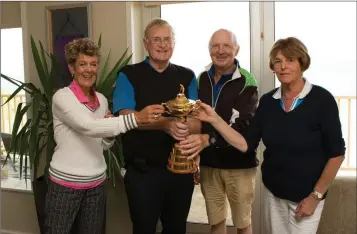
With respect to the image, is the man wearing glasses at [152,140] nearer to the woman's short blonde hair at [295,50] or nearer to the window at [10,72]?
the woman's short blonde hair at [295,50]

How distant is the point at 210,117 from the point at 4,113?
2.38m

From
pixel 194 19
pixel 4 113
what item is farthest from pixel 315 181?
pixel 4 113

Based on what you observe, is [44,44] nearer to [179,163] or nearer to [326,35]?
[179,163]

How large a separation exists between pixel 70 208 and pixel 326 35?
1.82 metres

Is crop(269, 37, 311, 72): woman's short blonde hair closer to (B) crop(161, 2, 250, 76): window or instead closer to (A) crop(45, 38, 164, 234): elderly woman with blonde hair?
(A) crop(45, 38, 164, 234): elderly woman with blonde hair

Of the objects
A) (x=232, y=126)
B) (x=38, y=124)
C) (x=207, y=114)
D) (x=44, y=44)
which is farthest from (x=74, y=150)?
(x=44, y=44)

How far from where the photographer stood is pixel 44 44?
2.97 metres

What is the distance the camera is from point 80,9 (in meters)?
2.83

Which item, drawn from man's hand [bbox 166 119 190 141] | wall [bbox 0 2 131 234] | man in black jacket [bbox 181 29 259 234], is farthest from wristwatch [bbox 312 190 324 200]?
wall [bbox 0 2 131 234]

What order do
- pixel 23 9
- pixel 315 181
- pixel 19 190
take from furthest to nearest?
1. pixel 19 190
2. pixel 23 9
3. pixel 315 181

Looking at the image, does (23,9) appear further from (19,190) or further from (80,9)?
(19,190)

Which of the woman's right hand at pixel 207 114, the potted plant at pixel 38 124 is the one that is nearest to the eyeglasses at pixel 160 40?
the woman's right hand at pixel 207 114

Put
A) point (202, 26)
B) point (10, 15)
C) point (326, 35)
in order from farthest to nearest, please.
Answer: point (10, 15)
point (202, 26)
point (326, 35)

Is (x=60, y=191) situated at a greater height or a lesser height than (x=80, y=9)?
lesser
